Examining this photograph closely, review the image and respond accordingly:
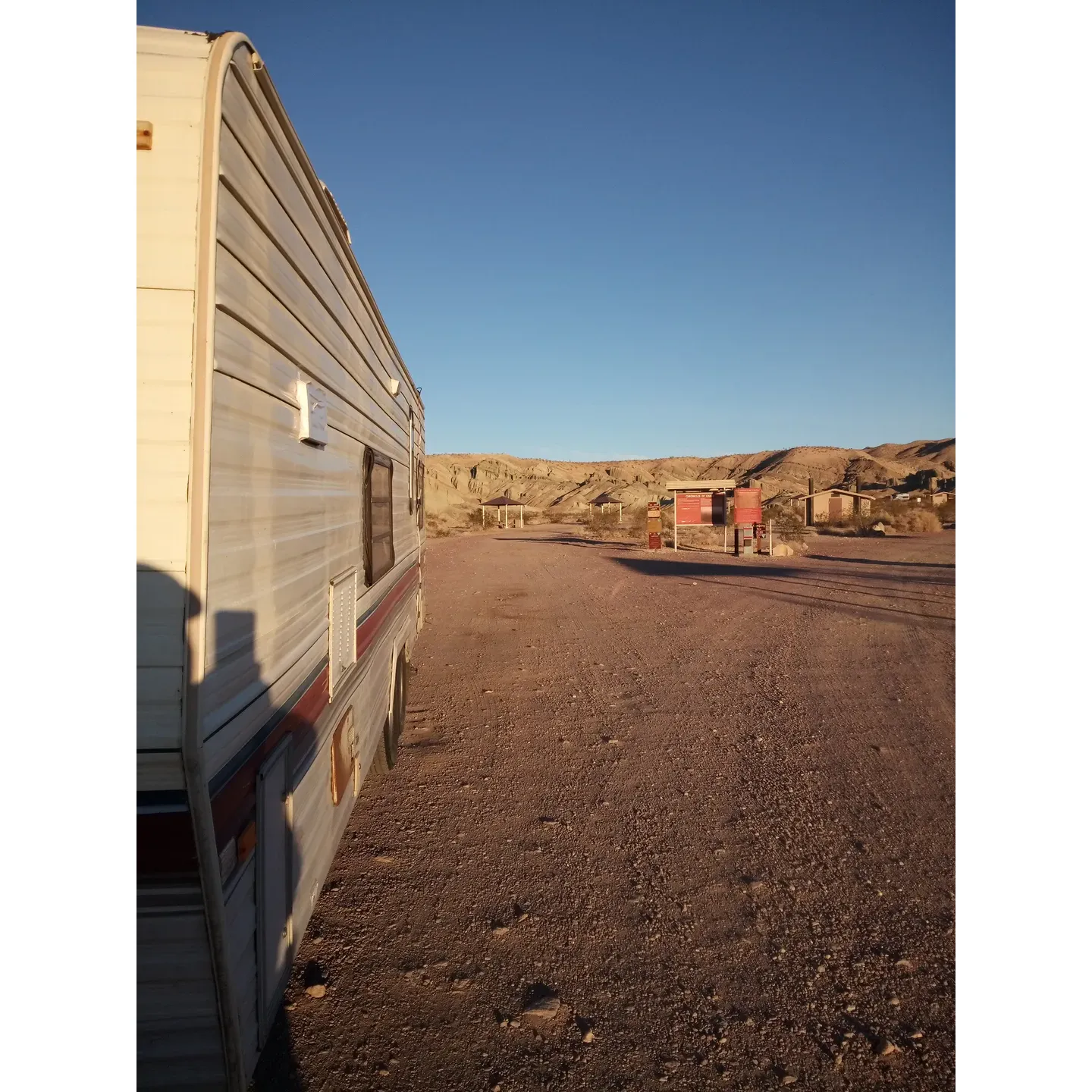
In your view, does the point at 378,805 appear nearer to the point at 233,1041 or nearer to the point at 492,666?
the point at 233,1041

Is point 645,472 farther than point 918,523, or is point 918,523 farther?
point 645,472

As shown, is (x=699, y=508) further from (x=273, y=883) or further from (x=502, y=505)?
(x=273, y=883)

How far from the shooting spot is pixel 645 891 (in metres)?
3.49

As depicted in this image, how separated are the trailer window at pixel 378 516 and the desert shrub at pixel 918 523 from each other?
34.5m

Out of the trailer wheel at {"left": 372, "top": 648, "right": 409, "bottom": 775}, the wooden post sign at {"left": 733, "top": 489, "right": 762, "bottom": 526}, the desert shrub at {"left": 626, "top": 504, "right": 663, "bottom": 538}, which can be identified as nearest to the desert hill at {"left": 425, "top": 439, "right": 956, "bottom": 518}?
the desert shrub at {"left": 626, "top": 504, "right": 663, "bottom": 538}

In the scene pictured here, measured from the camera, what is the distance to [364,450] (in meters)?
3.90

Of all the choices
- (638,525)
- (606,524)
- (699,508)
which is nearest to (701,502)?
(699,508)

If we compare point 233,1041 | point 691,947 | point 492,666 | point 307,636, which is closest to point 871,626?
point 492,666

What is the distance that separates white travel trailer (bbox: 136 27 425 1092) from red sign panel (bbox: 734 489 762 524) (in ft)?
67.0

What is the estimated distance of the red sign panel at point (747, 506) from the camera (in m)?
21.7

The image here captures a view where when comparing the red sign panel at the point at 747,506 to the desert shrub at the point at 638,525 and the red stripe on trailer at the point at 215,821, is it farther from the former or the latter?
the red stripe on trailer at the point at 215,821

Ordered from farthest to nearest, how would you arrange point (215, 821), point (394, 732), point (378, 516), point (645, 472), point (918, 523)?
point (645, 472), point (918, 523), point (394, 732), point (378, 516), point (215, 821)

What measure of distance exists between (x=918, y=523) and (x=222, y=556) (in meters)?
39.0

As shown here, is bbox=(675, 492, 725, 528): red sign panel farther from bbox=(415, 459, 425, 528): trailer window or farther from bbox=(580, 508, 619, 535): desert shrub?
bbox=(415, 459, 425, 528): trailer window
